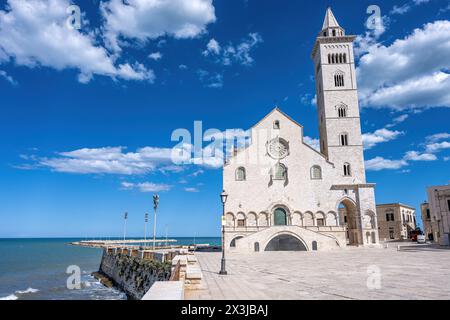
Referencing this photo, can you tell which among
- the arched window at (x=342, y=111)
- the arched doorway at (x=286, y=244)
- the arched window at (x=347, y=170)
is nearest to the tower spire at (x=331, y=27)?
the arched window at (x=342, y=111)

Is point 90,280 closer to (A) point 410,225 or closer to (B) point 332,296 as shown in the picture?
(B) point 332,296

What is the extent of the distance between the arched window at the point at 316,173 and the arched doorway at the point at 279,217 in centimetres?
606

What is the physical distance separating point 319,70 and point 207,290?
44.8m

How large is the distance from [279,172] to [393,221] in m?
38.4

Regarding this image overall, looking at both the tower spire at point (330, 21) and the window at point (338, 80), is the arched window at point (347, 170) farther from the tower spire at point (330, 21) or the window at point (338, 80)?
the tower spire at point (330, 21)

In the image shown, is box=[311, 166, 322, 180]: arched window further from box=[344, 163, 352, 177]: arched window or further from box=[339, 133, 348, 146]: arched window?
box=[339, 133, 348, 146]: arched window

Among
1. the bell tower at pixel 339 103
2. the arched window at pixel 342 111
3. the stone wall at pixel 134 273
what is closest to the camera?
the stone wall at pixel 134 273

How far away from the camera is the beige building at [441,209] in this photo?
39.6 meters

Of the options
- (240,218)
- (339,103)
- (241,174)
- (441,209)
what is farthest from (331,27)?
(240,218)

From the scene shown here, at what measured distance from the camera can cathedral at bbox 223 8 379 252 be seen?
4150 centimetres

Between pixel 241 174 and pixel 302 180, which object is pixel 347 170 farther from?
pixel 241 174

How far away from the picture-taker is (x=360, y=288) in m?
11.3
